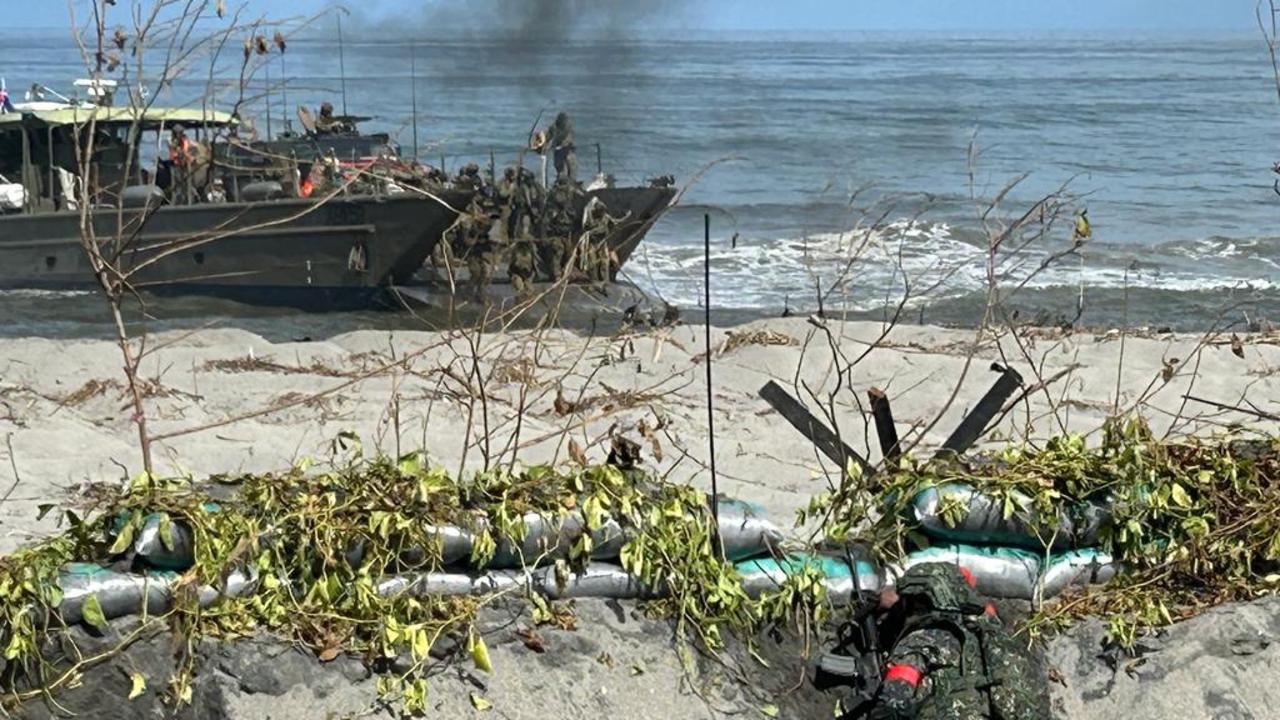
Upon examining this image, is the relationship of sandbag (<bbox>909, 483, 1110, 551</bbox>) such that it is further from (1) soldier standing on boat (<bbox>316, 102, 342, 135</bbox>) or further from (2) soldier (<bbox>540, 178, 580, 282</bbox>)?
(1) soldier standing on boat (<bbox>316, 102, 342, 135</bbox>)

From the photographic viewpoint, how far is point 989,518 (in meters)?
5.71

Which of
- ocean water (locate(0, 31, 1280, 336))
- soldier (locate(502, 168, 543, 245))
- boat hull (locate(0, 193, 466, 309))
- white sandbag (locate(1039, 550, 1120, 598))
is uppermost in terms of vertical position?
white sandbag (locate(1039, 550, 1120, 598))

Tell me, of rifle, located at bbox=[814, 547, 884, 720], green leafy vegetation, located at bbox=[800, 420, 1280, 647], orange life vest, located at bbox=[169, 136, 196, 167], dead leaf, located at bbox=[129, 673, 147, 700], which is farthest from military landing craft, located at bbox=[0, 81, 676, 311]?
dead leaf, located at bbox=[129, 673, 147, 700]

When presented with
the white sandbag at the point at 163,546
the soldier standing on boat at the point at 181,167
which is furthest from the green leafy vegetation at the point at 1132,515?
the soldier standing on boat at the point at 181,167

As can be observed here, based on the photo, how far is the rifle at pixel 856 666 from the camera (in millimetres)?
5035

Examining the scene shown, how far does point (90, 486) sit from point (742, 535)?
264 centimetres

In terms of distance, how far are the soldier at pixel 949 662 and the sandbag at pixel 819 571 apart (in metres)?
0.41

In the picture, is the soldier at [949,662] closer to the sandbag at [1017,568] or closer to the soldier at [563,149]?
the sandbag at [1017,568]

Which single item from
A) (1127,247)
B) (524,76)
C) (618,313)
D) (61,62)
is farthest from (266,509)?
(61,62)

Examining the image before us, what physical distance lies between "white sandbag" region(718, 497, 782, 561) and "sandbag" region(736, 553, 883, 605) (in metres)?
0.04

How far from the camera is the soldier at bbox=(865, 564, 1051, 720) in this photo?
487 cm

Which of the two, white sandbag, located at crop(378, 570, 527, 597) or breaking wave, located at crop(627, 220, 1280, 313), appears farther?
breaking wave, located at crop(627, 220, 1280, 313)

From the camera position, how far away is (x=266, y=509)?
17.3 ft

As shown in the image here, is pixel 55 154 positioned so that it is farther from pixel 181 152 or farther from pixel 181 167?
pixel 181 167
